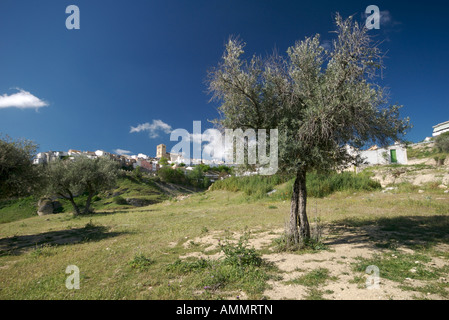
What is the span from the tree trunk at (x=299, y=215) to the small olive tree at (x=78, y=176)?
855 inches

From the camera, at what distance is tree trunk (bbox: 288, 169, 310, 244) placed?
7.73 metres

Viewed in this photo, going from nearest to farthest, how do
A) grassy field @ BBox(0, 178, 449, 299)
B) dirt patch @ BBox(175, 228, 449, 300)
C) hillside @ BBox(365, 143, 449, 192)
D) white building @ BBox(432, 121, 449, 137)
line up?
1. dirt patch @ BBox(175, 228, 449, 300)
2. grassy field @ BBox(0, 178, 449, 299)
3. hillside @ BBox(365, 143, 449, 192)
4. white building @ BBox(432, 121, 449, 137)

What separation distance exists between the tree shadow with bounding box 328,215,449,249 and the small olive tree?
22.6 m

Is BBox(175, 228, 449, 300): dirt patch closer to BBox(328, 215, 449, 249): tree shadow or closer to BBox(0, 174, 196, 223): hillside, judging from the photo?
BBox(328, 215, 449, 249): tree shadow

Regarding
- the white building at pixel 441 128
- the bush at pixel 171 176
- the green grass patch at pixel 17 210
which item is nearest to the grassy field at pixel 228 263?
the green grass patch at pixel 17 210

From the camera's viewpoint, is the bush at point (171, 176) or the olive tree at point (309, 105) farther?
the bush at point (171, 176)

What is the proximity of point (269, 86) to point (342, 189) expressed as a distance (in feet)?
59.4

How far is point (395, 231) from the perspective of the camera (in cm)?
930

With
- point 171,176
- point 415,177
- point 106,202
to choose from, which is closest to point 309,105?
point 415,177

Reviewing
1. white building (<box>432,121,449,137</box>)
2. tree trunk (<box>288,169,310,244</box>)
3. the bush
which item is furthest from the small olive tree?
white building (<box>432,121,449,137</box>)

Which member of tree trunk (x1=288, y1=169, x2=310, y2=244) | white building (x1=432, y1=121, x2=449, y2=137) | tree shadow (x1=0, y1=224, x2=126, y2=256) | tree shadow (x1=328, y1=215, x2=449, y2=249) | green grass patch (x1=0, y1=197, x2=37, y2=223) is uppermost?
white building (x1=432, y1=121, x2=449, y2=137)

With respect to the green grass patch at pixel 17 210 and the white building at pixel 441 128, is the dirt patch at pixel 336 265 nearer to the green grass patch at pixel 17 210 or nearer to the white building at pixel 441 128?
the green grass patch at pixel 17 210

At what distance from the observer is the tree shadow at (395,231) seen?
25.4 feet
